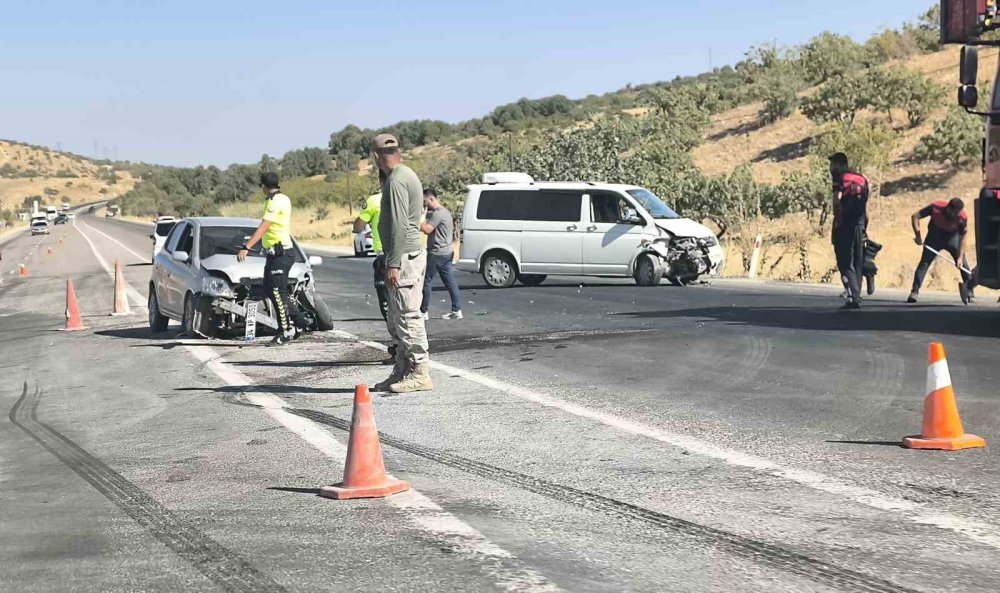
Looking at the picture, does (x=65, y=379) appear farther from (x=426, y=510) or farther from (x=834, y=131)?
(x=834, y=131)

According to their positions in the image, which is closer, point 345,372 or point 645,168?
point 345,372

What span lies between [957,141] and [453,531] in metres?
44.9

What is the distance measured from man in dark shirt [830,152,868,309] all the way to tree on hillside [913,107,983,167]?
32283mm

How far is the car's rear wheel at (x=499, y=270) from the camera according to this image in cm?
2436

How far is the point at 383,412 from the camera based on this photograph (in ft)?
30.7

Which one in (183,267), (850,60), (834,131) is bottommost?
(183,267)

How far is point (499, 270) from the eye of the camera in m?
24.5

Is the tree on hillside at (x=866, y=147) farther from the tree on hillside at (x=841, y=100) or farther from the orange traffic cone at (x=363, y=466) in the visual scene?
the orange traffic cone at (x=363, y=466)

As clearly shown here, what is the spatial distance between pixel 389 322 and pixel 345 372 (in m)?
1.70

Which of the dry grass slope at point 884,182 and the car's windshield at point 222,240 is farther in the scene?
the dry grass slope at point 884,182

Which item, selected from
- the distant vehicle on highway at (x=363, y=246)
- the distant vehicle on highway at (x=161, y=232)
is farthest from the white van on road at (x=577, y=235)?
the distant vehicle on highway at (x=363, y=246)

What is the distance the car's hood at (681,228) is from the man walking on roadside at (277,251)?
34.5 feet

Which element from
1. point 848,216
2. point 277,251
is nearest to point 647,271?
point 848,216

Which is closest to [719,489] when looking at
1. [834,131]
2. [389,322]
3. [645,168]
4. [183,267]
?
[389,322]
